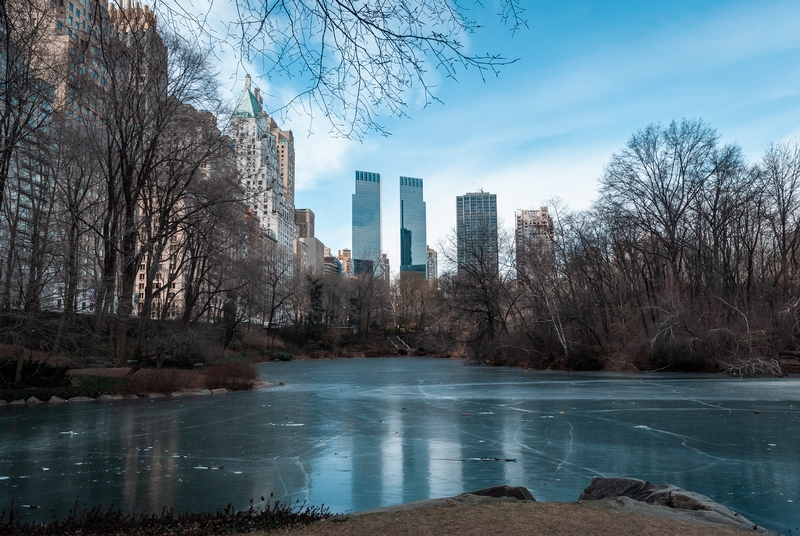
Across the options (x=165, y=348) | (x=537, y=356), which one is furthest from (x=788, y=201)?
(x=165, y=348)

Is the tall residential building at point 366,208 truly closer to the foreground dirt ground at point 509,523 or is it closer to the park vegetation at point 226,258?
the park vegetation at point 226,258

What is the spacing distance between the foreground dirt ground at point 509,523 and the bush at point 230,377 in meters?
19.2

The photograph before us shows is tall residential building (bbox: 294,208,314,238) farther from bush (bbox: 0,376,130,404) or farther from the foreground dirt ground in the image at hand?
the foreground dirt ground

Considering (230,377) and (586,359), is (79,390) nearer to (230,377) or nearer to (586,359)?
(230,377)

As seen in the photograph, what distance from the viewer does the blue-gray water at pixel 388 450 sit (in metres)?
6.97

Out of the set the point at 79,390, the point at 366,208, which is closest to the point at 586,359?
the point at 79,390

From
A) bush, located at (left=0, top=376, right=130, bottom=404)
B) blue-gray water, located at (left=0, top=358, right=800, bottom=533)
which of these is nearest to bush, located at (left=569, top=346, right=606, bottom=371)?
blue-gray water, located at (left=0, top=358, right=800, bottom=533)

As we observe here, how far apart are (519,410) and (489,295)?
28.5 meters

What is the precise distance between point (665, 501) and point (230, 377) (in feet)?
66.4

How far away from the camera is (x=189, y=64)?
75.4 feet

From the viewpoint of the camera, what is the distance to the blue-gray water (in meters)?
6.97

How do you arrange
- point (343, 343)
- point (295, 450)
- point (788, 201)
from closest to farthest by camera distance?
point (295, 450), point (788, 201), point (343, 343)

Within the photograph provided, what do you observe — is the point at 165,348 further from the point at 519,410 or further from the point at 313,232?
the point at 313,232

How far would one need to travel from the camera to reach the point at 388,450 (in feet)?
Result: 31.8
